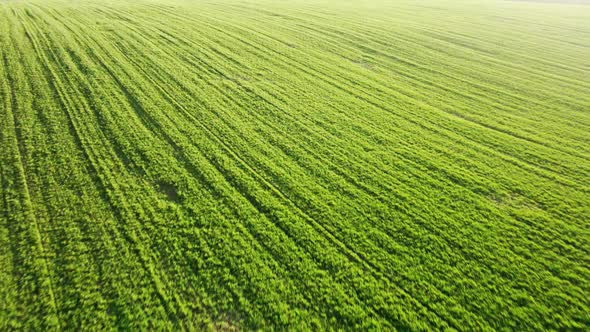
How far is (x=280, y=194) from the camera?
907 cm

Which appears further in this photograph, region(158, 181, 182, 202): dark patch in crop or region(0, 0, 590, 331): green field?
region(158, 181, 182, 202): dark patch in crop

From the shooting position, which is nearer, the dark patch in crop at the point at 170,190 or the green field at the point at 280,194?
the green field at the point at 280,194

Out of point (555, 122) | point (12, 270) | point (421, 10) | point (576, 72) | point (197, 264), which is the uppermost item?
point (421, 10)

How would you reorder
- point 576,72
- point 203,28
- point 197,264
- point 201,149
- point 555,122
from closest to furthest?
point 197,264 < point 201,149 < point 555,122 < point 576,72 < point 203,28

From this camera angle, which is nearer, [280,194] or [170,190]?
[170,190]

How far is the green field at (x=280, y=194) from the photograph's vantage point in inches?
249

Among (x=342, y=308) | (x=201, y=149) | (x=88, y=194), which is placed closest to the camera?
(x=342, y=308)

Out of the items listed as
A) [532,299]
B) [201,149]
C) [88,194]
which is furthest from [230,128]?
[532,299]

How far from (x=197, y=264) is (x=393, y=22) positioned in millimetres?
35958

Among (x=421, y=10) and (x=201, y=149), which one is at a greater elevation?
(x=421, y=10)

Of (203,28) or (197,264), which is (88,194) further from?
(203,28)

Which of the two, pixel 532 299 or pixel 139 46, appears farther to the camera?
pixel 139 46

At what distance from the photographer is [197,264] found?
6.95 m

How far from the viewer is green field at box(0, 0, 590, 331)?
634cm
